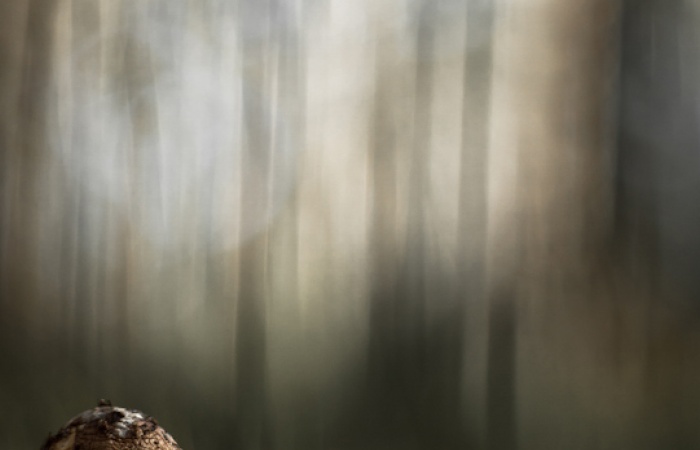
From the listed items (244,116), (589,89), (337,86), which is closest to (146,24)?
(244,116)

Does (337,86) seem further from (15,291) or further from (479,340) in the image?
(15,291)

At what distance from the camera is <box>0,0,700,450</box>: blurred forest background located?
1.39 metres

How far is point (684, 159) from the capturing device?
54.9 inches

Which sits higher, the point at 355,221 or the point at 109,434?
the point at 355,221

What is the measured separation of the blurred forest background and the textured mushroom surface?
605 millimetres

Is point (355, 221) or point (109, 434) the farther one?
point (355, 221)

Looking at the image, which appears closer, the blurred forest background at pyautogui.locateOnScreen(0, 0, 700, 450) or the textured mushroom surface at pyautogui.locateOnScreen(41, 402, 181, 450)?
the textured mushroom surface at pyautogui.locateOnScreen(41, 402, 181, 450)

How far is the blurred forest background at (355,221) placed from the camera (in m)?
1.39

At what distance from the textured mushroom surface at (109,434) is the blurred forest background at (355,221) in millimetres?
605

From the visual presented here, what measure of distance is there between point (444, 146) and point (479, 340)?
366mm

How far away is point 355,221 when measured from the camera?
4.83 feet

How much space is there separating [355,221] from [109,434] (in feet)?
2.36

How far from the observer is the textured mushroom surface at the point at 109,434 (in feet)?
2.78

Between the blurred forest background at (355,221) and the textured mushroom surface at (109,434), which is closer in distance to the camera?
the textured mushroom surface at (109,434)
